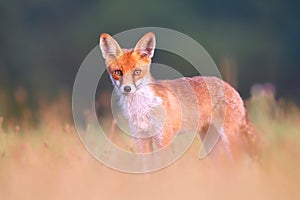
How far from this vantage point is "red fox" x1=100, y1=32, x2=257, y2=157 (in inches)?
240

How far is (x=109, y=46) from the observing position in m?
6.27

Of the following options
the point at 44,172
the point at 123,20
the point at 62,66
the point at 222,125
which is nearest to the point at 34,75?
the point at 62,66

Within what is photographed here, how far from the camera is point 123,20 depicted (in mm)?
15422

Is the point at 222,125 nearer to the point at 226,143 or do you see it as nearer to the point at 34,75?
the point at 226,143

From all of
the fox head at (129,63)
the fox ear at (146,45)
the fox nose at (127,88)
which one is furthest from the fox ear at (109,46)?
the fox nose at (127,88)

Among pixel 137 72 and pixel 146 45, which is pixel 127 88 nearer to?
pixel 137 72

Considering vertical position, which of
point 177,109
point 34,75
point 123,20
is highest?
point 123,20

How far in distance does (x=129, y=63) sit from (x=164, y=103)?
40 centimetres

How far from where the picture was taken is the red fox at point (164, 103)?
6.09 m

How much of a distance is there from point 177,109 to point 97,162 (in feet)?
3.29

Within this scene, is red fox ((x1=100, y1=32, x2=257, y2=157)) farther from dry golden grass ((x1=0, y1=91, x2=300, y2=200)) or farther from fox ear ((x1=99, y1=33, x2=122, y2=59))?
dry golden grass ((x1=0, y1=91, x2=300, y2=200))

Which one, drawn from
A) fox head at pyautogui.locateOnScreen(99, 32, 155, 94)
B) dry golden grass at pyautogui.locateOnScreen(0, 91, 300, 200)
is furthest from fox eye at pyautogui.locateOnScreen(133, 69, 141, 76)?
dry golden grass at pyautogui.locateOnScreen(0, 91, 300, 200)

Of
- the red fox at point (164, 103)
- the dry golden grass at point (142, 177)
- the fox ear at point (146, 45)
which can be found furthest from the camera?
the fox ear at point (146, 45)

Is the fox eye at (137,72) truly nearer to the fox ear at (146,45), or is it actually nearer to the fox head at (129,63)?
the fox head at (129,63)
